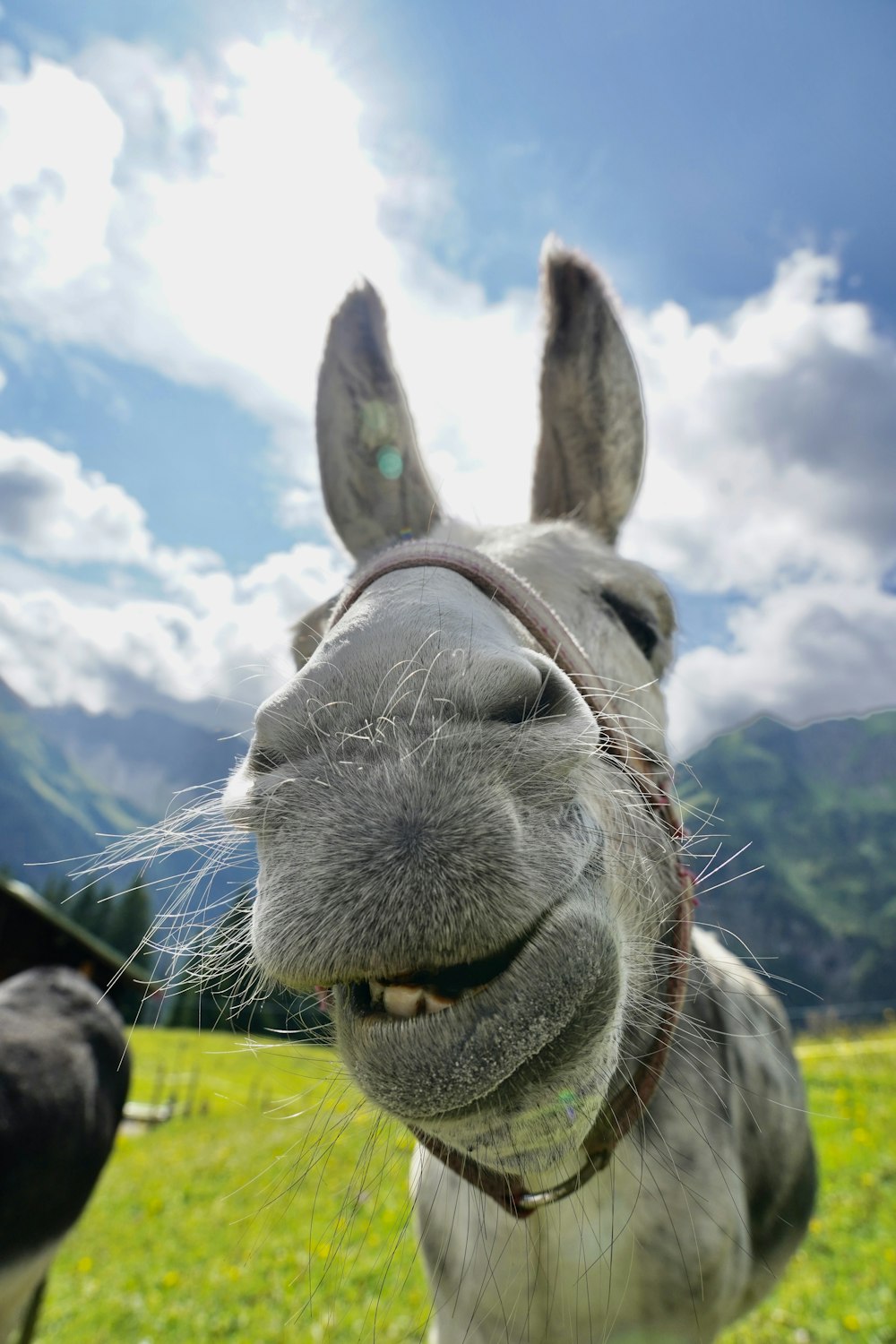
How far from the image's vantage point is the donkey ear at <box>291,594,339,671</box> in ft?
8.13

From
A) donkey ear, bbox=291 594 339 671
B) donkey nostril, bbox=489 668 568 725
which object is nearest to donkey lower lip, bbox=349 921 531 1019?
donkey nostril, bbox=489 668 568 725

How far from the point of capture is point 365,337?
316cm

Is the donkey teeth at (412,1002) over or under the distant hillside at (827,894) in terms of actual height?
over

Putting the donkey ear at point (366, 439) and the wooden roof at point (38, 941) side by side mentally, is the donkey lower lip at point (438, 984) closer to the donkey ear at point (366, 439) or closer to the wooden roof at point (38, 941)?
the donkey ear at point (366, 439)

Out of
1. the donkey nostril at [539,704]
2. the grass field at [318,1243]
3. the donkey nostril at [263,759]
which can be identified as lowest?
the grass field at [318,1243]

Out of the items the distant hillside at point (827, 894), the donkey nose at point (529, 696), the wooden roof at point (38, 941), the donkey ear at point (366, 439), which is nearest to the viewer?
the donkey nose at point (529, 696)

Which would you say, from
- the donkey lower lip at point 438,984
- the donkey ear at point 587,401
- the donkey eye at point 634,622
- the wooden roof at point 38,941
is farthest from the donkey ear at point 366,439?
the wooden roof at point 38,941

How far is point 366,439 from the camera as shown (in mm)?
3266

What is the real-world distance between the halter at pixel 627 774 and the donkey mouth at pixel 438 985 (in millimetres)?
625

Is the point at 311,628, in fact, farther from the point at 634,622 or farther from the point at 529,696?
the point at 529,696

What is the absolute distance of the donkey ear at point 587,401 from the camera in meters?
3.06

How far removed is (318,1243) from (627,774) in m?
3.65

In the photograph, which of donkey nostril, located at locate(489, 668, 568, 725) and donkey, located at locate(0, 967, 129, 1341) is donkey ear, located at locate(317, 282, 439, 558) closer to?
donkey nostril, located at locate(489, 668, 568, 725)

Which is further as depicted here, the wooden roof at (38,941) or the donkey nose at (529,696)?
the wooden roof at (38,941)
